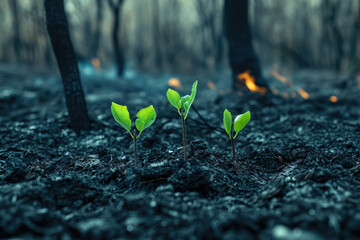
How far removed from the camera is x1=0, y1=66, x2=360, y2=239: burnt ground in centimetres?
107

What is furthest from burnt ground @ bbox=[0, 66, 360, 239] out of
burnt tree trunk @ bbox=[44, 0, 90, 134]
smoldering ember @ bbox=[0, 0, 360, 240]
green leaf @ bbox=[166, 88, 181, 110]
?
green leaf @ bbox=[166, 88, 181, 110]

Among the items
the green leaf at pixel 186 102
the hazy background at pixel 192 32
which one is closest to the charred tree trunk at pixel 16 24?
the hazy background at pixel 192 32

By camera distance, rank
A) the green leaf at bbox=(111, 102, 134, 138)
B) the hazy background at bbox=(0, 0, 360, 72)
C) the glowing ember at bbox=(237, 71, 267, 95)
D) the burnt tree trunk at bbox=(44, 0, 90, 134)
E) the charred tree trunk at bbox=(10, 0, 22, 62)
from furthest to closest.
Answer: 1. the charred tree trunk at bbox=(10, 0, 22, 62)
2. the hazy background at bbox=(0, 0, 360, 72)
3. the glowing ember at bbox=(237, 71, 267, 95)
4. the burnt tree trunk at bbox=(44, 0, 90, 134)
5. the green leaf at bbox=(111, 102, 134, 138)

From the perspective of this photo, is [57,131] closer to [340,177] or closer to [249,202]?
[249,202]

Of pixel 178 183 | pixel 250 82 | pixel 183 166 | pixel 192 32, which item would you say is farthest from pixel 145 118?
pixel 192 32

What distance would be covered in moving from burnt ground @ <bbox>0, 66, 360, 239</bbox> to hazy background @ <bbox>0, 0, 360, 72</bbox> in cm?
902

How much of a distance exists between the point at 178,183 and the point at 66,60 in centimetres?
190

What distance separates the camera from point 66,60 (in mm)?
2648

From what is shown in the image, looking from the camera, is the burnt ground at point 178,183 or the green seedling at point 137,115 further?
the green seedling at point 137,115

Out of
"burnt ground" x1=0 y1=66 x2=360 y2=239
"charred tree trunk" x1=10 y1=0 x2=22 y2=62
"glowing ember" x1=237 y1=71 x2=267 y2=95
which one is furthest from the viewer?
"charred tree trunk" x1=10 y1=0 x2=22 y2=62

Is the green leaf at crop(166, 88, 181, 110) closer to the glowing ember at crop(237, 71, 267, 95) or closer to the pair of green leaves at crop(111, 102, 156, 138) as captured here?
the pair of green leaves at crop(111, 102, 156, 138)

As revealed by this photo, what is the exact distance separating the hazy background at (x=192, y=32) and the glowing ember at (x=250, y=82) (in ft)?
21.4

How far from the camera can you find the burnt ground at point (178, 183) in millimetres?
1066

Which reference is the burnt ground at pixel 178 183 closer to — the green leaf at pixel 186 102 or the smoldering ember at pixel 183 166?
the smoldering ember at pixel 183 166
